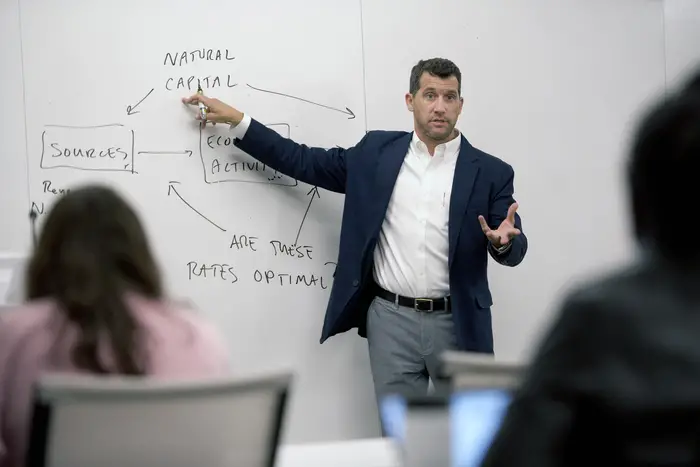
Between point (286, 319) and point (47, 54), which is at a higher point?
point (47, 54)

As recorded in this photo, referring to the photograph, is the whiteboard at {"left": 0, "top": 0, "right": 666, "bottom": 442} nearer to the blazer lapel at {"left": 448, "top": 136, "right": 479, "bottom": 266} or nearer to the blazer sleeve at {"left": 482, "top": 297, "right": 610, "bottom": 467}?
the blazer lapel at {"left": 448, "top": 136, "right": 479, "bottom": 266}

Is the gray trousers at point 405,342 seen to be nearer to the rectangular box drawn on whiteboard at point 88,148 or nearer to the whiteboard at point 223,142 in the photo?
the whiteboard at point 223,142

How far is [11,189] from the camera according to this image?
9.85 ft

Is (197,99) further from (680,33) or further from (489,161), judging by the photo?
(680,33)

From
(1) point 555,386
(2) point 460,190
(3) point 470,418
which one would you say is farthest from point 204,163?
(1) point 555,386

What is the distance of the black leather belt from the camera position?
2961 millimetres

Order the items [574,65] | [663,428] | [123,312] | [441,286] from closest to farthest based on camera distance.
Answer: [663,428] < [123,312] < [441,286] < [574,65]

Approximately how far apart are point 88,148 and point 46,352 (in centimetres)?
177

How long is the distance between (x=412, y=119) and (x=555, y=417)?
2.51m

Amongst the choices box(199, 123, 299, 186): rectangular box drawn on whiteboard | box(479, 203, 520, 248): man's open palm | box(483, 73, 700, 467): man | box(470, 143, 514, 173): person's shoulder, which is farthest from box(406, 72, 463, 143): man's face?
box(483, 73, 700, 467): man

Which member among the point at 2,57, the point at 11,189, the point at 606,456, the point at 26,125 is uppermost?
the point at 2,57

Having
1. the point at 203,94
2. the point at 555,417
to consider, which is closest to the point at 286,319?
the point at 203,94

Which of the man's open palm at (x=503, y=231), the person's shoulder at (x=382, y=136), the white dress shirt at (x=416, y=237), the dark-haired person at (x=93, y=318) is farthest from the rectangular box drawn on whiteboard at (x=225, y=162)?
the dark-haired person at (x=93, y=318)

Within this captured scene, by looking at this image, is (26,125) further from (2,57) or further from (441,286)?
(441,286)
